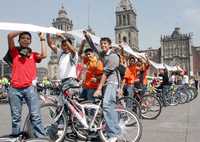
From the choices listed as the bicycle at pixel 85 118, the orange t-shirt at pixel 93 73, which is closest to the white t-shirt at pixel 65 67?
the bicycle at pixel 85 118

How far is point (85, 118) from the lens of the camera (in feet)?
22.7

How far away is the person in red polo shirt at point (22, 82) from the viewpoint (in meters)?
6.02

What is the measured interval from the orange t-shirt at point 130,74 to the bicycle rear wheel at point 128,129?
4045 millimetres

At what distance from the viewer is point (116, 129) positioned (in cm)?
668

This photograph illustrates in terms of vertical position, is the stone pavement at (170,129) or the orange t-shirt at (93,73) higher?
the orange t-shirt at (93,73)

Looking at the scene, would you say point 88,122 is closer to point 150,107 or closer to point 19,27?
Answer: point 19,27

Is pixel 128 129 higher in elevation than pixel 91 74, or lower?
lower

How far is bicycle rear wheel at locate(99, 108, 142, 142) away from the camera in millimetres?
6758

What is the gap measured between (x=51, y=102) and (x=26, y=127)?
2.27 feet

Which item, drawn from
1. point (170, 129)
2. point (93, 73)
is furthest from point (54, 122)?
point (170, 129)

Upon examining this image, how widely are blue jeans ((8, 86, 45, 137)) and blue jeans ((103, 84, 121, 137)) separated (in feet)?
3.58

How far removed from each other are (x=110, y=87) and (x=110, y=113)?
0.45 metres

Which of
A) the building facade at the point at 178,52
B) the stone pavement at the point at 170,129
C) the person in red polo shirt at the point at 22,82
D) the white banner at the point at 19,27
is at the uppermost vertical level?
the building facade at the point at 178,52

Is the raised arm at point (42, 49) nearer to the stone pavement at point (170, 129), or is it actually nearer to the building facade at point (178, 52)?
the stone pavement at point (170, 129)
